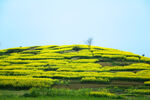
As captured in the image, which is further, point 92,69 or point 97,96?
point 92,69

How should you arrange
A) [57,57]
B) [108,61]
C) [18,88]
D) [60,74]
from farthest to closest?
[57,57] < [108,61] < [60,74] < [18,88]

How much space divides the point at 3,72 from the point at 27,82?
778 centimetres

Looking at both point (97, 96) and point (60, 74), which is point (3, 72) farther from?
point (97, 96)

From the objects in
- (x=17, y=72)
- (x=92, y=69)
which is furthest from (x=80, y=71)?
(x=17, y=72)

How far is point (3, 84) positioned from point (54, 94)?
6.01m

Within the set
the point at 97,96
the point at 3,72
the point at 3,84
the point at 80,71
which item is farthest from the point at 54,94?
the point at 3,72

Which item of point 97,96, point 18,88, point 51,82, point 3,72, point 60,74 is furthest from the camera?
point 3,72

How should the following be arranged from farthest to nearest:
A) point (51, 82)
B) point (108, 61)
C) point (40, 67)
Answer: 1. point (108, 61)
2. point (40, 67)
3. point (51, 82)

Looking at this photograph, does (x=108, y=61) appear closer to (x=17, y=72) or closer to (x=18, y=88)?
(x=17, y=72)

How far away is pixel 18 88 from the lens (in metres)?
15.3

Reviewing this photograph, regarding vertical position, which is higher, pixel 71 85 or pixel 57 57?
pixel 57 57

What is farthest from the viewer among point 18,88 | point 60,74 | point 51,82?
point 60,74

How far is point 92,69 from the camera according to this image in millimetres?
22547

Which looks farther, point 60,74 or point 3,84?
point 60,74
